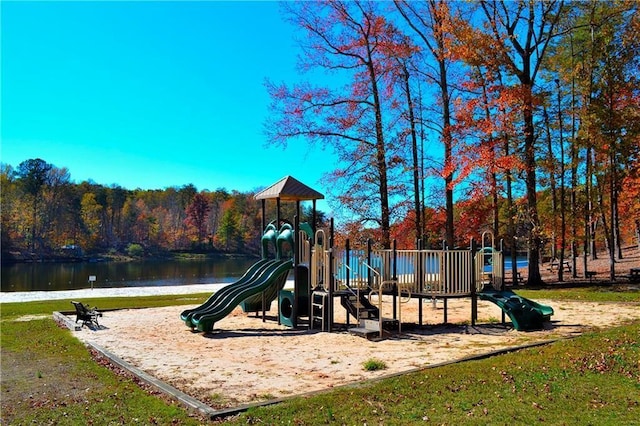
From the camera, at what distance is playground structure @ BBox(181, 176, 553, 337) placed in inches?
451

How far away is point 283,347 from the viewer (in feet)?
33.3

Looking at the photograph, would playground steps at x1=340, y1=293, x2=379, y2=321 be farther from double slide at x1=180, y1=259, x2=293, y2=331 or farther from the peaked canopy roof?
the peaked canopy roof

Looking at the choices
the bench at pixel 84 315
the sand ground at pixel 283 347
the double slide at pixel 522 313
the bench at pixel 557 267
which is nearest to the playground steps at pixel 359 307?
the sand ground at pixel 283 347

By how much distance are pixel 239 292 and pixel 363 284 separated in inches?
123

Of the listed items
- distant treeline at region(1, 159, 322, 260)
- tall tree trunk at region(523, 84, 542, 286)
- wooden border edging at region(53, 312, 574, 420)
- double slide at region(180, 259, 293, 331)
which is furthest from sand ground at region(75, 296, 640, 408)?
distant treeline at region(1, 159, 322, 260)

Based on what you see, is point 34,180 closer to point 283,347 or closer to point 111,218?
point 111,218

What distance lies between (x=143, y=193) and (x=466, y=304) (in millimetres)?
98528

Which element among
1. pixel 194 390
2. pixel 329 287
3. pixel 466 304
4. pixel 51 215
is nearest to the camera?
pixel 194 390

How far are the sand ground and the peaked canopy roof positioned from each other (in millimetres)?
3410

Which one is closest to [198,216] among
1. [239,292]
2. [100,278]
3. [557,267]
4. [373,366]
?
[100,278]

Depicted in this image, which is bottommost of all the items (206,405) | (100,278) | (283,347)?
(100,278)

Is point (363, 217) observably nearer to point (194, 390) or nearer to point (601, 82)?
point (601, 82)

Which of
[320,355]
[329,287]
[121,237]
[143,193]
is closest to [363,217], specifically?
[329,287]

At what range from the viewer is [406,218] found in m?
22.0
